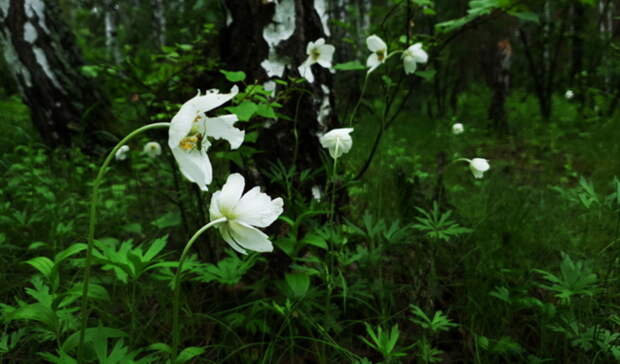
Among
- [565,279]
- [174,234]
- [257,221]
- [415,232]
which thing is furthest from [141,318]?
[565,279]

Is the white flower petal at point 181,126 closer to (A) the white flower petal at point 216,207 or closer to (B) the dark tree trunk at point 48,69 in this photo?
(A) the white flower petal at point 216,207

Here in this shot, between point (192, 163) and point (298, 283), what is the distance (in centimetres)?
74

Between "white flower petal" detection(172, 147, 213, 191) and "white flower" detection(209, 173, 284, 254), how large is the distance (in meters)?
0.06

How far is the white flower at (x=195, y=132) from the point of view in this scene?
85 centimetres

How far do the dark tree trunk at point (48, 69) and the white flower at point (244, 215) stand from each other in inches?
114

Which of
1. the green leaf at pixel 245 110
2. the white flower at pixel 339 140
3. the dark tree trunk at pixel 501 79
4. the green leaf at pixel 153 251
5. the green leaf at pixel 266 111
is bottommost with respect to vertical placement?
the dark tree trunk at pixel 501 79

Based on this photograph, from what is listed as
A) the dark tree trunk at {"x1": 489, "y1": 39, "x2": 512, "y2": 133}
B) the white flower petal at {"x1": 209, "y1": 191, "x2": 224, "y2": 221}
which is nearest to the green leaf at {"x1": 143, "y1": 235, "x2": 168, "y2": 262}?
the white flower petal at {"x1": 209, "y1": 191, "x2": 224, "y2": 221}

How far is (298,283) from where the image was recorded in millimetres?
1470

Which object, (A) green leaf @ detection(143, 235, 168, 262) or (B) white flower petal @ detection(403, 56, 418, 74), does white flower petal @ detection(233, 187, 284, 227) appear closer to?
(A) green leaf @ detection(143, 235, 168, 262)

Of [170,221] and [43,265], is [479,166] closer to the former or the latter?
[170,221]

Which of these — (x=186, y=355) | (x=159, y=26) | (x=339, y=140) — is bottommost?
(x=186, y=355)

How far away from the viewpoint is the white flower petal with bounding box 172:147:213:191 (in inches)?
34.8

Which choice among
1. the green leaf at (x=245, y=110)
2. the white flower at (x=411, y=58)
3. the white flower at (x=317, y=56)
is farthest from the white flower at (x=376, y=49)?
the green leaf at (x=245, y=110)

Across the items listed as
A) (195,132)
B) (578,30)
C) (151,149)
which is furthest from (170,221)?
(578,30)
